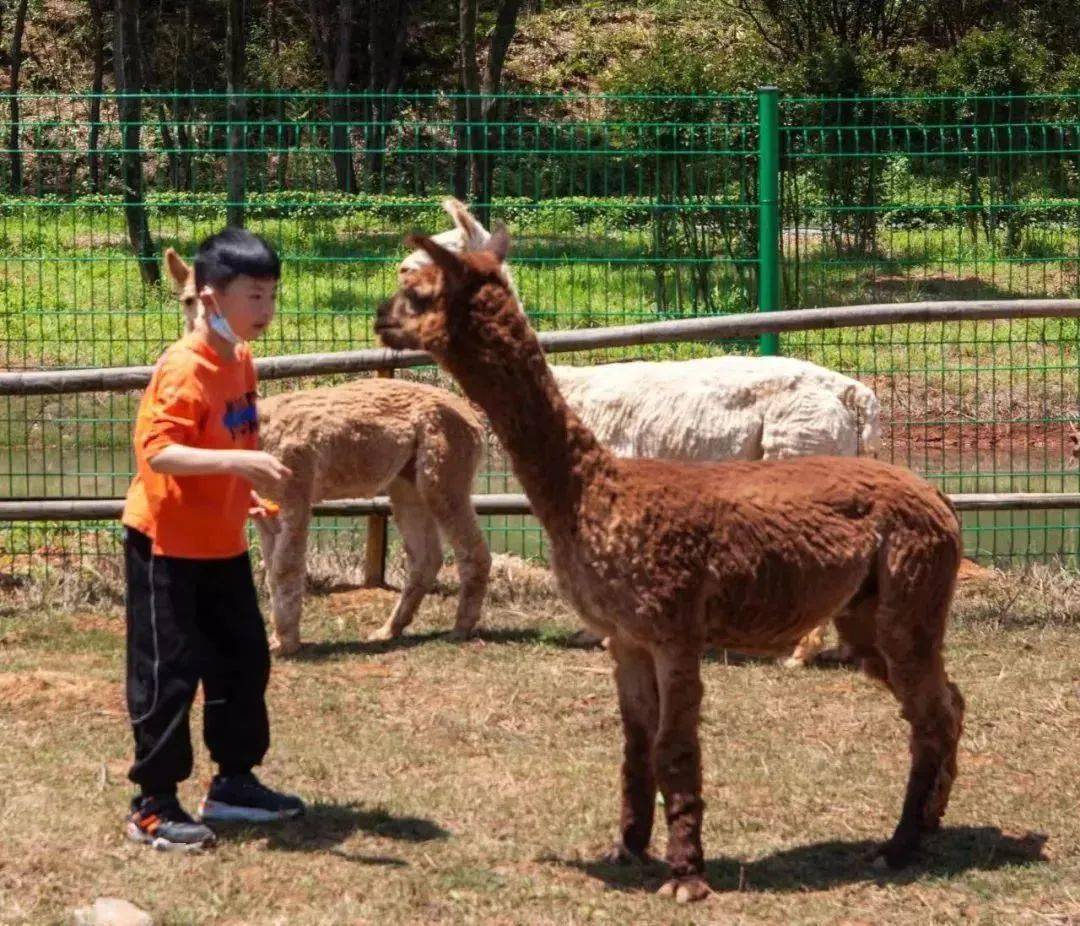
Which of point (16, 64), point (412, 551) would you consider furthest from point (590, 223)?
point (16, 64)

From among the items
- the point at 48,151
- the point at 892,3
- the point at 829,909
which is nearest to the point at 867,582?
the point at 829,909

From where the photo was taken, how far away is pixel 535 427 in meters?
5.05

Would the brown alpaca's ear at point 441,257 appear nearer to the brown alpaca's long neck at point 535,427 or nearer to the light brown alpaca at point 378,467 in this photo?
the brown alpaca's long neck at point 535,427

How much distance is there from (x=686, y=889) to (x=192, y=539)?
69.0 inches

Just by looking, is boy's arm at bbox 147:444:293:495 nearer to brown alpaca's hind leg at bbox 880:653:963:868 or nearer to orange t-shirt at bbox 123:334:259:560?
orange t-shirt at bbox 123:334:259:560

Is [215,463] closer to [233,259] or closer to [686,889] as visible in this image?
[233,259]

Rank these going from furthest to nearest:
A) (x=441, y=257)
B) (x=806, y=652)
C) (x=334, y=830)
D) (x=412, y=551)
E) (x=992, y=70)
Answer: (x=992, y=70) → (x=412, y=551) → (x=806, y=652) → (x=334, y=830) → (x=441, y=257)

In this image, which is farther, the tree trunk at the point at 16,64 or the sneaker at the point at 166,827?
the tree trunk at the point at 16,64

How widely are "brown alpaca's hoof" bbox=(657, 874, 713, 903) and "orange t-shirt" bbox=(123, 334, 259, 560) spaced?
5.34 feet

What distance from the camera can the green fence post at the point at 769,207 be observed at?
30.6 ft

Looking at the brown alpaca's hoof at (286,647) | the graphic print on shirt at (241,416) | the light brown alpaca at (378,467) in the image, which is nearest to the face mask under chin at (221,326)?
the graphic print on shirt at (241,416)

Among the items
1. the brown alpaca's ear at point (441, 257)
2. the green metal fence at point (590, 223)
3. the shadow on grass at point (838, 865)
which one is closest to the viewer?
the brown alpaca's ear at point (441, 257)

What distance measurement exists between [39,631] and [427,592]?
1.81 m

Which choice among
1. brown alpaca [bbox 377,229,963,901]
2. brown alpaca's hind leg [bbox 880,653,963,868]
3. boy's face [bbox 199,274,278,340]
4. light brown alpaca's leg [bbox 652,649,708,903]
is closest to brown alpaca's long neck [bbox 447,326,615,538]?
brown alpaca [bbox 377,229,963,901]
